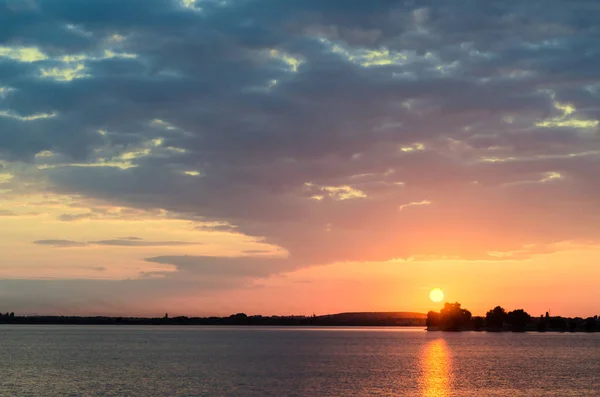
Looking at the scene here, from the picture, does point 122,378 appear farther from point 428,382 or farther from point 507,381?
point 507,381

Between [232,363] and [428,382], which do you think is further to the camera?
[232,363]

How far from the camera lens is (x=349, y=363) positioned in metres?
155

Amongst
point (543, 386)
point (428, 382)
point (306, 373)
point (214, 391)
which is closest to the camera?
point (214, 391)

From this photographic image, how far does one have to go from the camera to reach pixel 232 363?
149625 mm

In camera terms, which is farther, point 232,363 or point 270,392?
point 232,363

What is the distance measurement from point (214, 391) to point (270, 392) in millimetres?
7916

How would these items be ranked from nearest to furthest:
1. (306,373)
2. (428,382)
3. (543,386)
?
(543,386)
(428,382)
(306,373)

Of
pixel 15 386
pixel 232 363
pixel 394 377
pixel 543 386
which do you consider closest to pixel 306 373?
pixel 394 377

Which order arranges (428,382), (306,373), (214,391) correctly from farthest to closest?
(306,373)
(428,382)
(214,391)

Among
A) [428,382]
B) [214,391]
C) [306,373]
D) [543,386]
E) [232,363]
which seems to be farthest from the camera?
[232,363]

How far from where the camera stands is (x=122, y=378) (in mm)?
113250

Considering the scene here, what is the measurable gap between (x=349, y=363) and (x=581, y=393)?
63.4 meters

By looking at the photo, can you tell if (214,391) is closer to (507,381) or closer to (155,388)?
(155,388)

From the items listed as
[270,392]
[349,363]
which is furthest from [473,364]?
[270,392]
